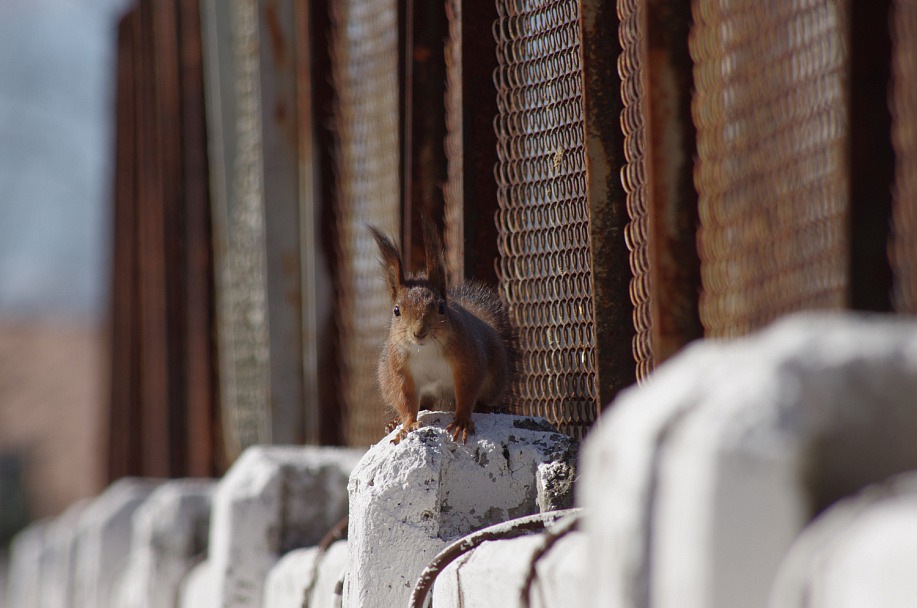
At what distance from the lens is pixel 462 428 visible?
3.03 m

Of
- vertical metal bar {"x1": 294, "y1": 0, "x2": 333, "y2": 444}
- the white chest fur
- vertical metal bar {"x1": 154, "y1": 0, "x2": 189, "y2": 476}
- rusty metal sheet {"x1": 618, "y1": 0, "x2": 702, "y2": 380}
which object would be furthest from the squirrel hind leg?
vertical metal bar {"x1": 154, "y1": 0, "x2": 189, "y2": 476}

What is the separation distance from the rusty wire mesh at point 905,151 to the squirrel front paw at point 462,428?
1.38m

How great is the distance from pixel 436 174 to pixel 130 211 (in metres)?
7.40

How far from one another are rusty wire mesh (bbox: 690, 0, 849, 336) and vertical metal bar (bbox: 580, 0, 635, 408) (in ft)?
1.86

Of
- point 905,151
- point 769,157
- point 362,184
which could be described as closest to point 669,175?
point 769,157

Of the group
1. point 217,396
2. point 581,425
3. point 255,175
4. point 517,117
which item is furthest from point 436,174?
point 217,396

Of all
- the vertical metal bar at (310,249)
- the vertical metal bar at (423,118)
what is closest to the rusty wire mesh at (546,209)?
the vertical metal bar at (423,118)

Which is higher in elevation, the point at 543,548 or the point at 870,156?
the point at 870,156

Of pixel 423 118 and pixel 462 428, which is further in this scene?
pixel 423 118

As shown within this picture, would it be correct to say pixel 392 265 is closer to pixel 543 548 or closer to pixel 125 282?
pixel 543 548

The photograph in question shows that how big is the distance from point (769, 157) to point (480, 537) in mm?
929

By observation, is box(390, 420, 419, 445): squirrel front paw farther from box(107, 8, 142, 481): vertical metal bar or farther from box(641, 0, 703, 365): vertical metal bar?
box(107, 8, 142, 481): vertical metal bar

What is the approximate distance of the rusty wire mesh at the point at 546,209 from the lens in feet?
10.3

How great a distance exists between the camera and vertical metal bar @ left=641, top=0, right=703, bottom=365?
234cm
